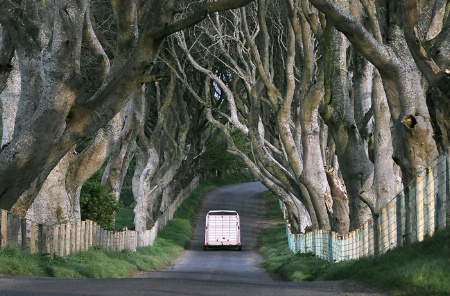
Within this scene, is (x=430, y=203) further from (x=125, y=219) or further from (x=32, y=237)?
(x=125, y=219)

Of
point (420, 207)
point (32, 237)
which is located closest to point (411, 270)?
point (420, 207)

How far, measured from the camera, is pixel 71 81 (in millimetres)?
17297

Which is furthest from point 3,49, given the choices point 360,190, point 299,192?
point 299,192

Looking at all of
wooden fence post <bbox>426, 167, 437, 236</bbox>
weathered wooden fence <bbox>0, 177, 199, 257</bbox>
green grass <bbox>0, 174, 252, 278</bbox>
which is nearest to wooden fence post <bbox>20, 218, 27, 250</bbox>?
weathered wooden fence <bbox>0, 177, 199, 257</bbox>

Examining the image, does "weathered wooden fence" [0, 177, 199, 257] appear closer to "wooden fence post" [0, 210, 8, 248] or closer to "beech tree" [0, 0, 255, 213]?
"wooden fence post" [0, 210, 8, 248]

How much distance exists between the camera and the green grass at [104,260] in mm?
18184

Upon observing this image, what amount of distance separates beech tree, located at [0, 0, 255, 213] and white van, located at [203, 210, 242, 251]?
35.9 metres

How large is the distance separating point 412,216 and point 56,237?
10013 mm

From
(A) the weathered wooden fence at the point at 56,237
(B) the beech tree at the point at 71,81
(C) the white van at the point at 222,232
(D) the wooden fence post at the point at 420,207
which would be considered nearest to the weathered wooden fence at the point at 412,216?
(D) the wooden fence post at the point at 420,207

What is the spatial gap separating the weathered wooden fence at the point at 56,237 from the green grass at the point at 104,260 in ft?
0.78

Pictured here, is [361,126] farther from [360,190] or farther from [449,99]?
[449,99]

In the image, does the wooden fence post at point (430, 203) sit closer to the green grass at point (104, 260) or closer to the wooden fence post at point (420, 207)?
the wooden fence post at point (420, 207)

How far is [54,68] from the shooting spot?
17.2 meters

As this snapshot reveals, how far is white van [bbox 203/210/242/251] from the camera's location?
177 feet
